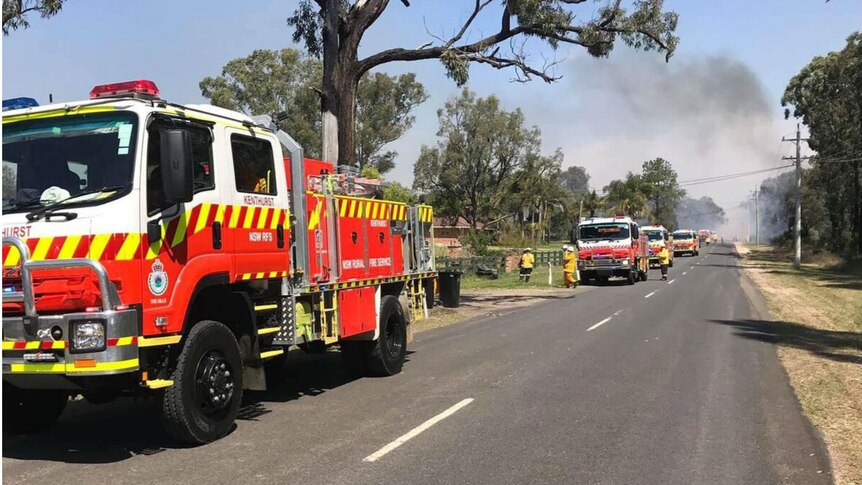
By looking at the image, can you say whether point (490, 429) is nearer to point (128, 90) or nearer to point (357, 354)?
point (357, 354)

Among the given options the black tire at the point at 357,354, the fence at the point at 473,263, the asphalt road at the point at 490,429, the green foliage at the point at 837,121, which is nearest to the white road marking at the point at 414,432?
the asphalt road at the point at 490,429

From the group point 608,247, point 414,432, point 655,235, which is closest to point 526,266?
point 608,247

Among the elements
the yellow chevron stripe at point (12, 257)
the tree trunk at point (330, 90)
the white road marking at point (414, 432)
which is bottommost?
the white road marking at point (414, 432)

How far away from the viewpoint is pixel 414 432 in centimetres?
648

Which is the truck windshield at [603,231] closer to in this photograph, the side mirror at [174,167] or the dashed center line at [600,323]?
the dashed center line at [600,323]

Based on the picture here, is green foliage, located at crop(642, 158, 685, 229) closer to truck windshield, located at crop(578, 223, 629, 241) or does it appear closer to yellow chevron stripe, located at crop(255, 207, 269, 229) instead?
truck windshield, located at crop(578, 223, 629, 241)

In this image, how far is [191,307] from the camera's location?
5.98m

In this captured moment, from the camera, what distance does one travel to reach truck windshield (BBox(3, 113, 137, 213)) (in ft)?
18.0

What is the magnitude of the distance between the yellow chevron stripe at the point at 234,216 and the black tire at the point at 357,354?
3.16 metres

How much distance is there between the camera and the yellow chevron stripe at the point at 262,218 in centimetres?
688

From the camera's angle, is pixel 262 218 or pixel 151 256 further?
pixel 262 218

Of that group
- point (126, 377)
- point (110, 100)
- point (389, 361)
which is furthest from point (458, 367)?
point (110, 100)

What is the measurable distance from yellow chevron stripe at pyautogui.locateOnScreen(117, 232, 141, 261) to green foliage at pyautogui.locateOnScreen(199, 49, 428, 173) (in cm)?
4496

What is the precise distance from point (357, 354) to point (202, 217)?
388cm
